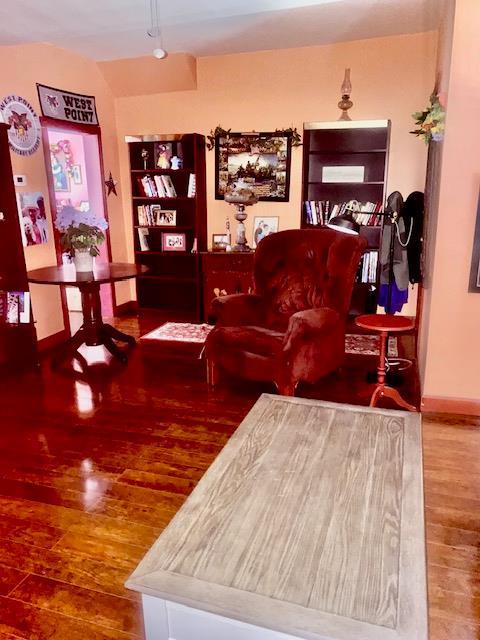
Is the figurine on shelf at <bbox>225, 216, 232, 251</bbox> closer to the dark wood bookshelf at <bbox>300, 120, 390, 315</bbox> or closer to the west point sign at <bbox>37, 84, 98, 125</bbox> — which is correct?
the dark wood bookshelf at <bbox>300, 120, 390, 315</bbox>

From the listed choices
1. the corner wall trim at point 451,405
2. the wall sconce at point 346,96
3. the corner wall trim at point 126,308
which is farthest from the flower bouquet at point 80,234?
the corner wall trim at point 451,405

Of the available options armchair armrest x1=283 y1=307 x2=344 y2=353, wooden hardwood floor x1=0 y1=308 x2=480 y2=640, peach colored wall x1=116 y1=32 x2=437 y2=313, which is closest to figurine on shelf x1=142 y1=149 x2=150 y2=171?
peach colored wall x1=116 y1=32 x2=437 y2=313

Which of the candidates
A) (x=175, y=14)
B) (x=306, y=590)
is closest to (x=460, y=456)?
(x=306, y=590)

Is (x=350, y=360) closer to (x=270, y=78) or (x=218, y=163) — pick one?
(x=218, y=163)

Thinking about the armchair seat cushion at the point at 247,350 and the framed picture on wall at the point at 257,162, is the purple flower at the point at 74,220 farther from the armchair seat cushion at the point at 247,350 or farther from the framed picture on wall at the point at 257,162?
the framed picture on wall at the point at 257,162

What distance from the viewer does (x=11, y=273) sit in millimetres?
3693

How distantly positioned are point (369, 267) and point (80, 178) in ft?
10.9

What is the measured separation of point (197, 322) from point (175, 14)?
2.75 meters

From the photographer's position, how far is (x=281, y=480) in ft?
5.01

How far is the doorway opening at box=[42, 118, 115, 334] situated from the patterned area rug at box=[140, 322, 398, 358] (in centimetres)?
85

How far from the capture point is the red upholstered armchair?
3.03m

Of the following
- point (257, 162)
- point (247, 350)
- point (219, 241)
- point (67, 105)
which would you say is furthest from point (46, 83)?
point (247, 350)

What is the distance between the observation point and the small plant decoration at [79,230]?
12.4ft

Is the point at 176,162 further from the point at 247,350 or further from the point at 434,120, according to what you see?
the point at 434,120
